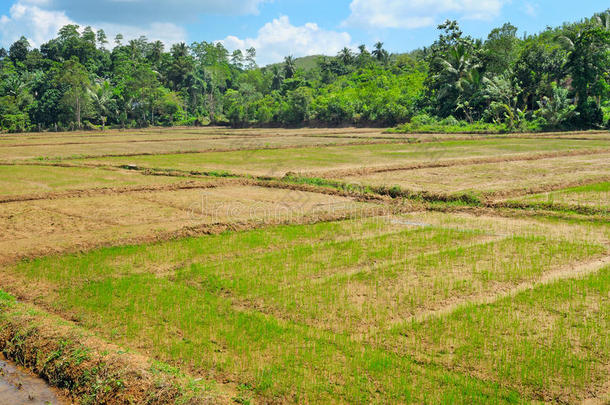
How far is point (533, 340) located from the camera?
4641 mm

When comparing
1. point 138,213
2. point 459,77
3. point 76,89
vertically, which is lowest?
point 138,213

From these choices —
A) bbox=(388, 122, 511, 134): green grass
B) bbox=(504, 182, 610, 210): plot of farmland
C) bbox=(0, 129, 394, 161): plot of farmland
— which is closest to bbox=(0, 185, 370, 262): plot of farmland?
bbox=(504, 182, 610, 210): plot of farmland

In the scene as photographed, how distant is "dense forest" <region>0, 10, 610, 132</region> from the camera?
35562 mm

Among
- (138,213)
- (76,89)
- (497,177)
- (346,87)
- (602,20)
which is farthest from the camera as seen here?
(346,87)

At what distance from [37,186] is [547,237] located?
→ 11.9 meters

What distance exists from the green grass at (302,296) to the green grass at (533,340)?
21 centimetres

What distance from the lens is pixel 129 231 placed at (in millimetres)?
8859

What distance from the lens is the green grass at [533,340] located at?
3977 millimetres

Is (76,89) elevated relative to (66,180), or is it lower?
elevated

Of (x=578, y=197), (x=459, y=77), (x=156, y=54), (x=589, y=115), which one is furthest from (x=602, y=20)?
(x=156, y=54)

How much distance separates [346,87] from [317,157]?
42.7m

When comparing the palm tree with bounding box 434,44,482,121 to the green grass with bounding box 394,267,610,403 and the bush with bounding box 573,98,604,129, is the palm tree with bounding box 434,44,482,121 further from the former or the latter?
the green grass with bounding box 394,267,610,403

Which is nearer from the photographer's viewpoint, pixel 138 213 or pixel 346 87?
pixel 138 213

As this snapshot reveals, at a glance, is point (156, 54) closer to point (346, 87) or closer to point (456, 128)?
point (346, 87)
